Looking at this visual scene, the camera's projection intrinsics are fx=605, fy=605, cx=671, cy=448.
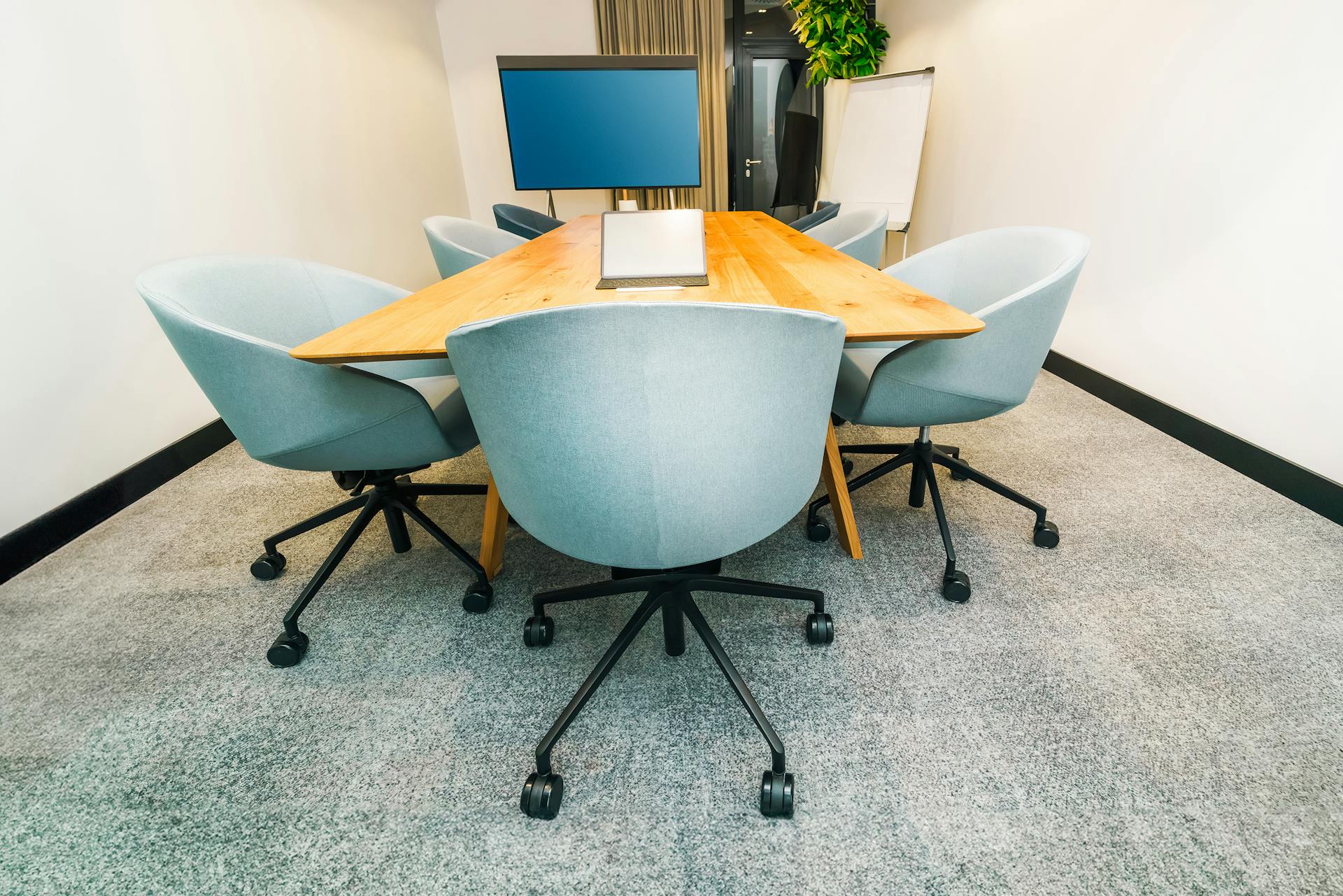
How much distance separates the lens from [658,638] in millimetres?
1507

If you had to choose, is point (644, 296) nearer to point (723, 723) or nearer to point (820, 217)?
point (723, 723)

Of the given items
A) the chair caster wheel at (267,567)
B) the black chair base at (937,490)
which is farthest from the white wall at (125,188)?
the black chair base at (937,490)

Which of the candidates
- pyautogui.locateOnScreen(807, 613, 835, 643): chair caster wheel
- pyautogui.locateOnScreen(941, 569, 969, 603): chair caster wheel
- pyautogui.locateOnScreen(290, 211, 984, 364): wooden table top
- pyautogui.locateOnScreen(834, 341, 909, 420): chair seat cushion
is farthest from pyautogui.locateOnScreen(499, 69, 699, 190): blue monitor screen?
pyautogui.locateOnScreen(807, 613, 835, 643): chair caster wheel

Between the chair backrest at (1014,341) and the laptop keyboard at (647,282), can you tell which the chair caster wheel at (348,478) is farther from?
the chair backrest at (1014,341)

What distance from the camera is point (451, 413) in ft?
5.09

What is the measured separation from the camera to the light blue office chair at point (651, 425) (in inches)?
30.9

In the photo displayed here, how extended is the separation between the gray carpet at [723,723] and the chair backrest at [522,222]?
2.03 m

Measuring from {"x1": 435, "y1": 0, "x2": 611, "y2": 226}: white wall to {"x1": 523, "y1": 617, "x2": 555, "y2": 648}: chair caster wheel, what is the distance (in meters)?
5.09

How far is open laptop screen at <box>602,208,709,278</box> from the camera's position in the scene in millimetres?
1641

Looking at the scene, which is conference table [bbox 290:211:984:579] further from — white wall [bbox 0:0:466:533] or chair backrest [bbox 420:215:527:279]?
white wall [bbox 0:0:466:533]

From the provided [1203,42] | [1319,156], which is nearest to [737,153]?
[1203,42]

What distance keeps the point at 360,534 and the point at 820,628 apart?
1286 millimetres

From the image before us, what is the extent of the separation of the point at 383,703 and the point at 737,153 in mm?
6346

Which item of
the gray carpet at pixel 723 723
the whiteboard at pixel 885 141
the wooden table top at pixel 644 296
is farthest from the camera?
the whiteboard at pixel 885 141
